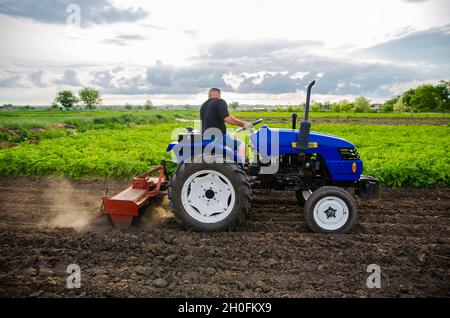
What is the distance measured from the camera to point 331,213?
4688mm

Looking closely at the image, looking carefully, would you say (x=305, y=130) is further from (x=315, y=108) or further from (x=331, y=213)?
(x=315, y=108)

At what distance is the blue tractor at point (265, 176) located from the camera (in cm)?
457

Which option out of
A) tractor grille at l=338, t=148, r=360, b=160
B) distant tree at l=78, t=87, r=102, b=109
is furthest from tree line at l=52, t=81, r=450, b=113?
tractor grille at l=338, t=148, r=360, b=160

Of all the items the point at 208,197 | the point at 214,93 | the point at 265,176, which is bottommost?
the point at 208,197

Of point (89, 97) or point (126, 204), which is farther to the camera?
point (89, 97)

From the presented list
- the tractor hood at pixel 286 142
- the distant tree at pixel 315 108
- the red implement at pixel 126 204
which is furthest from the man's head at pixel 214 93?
the distant tree at pixel 315 108

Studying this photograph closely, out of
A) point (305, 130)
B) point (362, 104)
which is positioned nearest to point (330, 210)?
point (305, 130)

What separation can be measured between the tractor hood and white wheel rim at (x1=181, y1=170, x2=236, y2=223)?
0.75 meters

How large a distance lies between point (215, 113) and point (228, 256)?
188cm

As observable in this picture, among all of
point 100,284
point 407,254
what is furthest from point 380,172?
point 100,284

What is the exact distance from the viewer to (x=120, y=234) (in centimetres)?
459

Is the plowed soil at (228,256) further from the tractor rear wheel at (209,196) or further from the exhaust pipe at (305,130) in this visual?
the exhaust pipe at (305,130)
